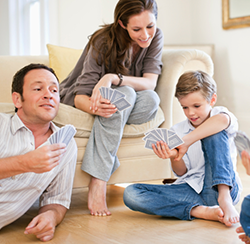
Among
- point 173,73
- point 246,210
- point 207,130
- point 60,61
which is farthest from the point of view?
point 60,61

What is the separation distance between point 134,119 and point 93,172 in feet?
1.34

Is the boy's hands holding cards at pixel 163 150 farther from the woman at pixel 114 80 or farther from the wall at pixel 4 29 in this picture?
the wall at pixel 4 29

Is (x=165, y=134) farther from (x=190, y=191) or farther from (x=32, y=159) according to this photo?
(x=32, y=159)

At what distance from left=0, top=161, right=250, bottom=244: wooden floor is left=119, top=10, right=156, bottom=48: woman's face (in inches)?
39.3

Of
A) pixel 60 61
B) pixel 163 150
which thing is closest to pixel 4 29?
pixel 60 61

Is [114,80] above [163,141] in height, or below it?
above

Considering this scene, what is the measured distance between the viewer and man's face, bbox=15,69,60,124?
148 cm

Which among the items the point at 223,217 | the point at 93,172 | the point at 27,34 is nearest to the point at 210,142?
the point at 223,217

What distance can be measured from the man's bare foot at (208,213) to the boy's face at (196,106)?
1.47 feet

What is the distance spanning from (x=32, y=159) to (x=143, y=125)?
847 millimetres

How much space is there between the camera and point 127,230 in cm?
147

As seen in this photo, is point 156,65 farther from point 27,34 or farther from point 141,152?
point 27,34

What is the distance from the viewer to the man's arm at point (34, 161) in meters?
1.27

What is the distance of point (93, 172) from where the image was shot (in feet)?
5.78
